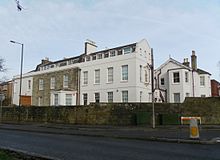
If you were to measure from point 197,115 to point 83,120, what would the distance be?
39.4 feet

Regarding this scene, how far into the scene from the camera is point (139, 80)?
112 feet

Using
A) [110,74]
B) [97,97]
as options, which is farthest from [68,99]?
[110,74]

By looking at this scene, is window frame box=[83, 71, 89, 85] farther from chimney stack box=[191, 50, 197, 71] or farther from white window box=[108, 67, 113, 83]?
chimney stack box=[191, 50, 197, 71]

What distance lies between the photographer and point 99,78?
1474 inches

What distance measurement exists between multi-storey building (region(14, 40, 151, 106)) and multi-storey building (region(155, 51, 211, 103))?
4.82m

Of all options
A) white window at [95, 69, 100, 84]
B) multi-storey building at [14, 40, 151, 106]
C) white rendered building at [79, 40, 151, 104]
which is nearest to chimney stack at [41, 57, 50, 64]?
multi-storey building at [14, 40, 151, 106]

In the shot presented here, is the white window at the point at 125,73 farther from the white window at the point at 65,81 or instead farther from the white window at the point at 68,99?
the white window at the point at 65,81

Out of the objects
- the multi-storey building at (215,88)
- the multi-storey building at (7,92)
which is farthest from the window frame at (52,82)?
the multi-storey building at (215,88)

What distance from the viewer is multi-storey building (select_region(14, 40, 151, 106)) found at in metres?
34.3

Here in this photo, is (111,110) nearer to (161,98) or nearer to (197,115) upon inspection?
(197,115)

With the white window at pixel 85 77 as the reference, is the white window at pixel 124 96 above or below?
below

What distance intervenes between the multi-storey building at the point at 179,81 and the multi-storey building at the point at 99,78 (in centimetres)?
482

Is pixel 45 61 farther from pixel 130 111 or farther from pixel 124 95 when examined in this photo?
pixel 130 111

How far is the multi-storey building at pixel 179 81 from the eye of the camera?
38.8m
